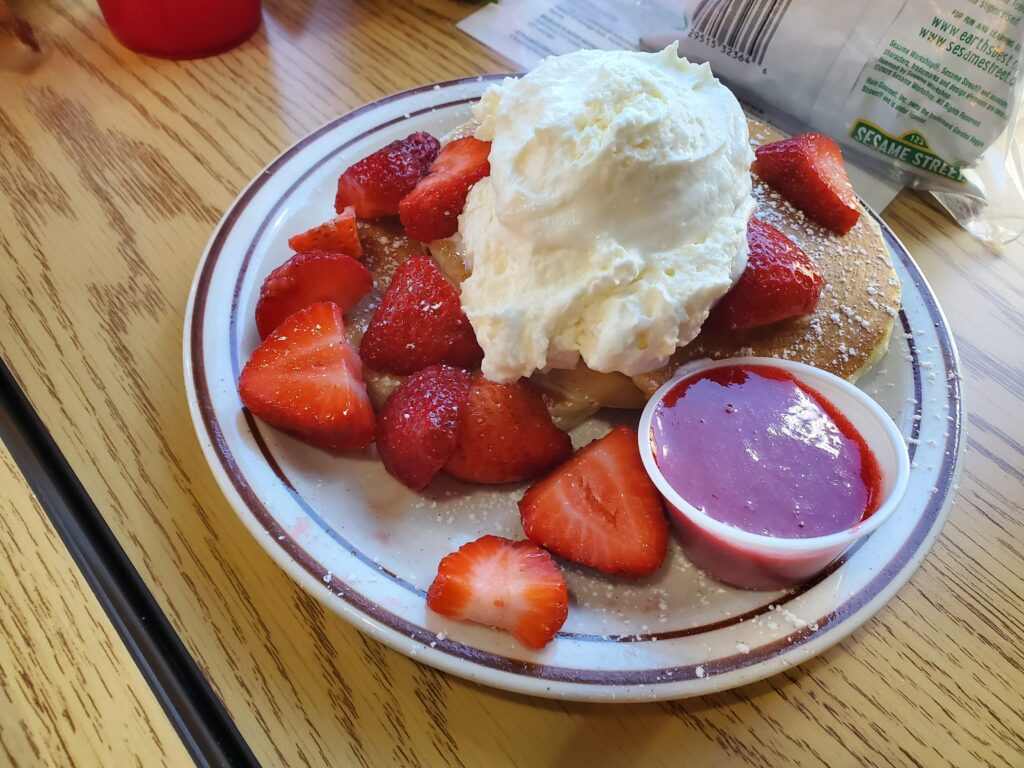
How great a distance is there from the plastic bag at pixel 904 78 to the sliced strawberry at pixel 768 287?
735 millimetres

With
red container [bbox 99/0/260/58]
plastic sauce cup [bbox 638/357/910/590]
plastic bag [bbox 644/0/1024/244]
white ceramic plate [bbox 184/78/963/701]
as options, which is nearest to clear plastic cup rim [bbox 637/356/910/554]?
plastic sauce cup [bbox 638/357/910/590]

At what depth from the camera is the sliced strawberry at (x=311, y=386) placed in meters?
1.10

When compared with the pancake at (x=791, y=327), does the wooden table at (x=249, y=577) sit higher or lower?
lower

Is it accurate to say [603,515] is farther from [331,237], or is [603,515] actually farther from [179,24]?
[179,24]

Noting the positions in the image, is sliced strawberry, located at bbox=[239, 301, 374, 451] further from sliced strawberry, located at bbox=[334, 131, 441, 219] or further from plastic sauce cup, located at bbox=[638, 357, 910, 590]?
plastic sauce cup, located at bbox=[638, 357, 910, 590]

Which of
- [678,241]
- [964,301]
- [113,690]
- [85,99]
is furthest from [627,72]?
[85,99]

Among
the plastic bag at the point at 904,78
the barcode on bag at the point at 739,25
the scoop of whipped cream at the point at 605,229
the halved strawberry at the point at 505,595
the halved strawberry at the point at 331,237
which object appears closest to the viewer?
the halved strawberry at the point at 505,595

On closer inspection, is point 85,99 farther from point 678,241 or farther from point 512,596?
point 512,596

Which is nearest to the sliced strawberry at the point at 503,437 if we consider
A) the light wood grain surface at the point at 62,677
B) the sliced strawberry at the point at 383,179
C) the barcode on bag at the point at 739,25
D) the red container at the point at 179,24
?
the sliced strawberry at the point at 383,179

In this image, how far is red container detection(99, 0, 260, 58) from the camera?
1774mm

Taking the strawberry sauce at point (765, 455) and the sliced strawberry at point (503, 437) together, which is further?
the sliced strawberry at point (503, 437)

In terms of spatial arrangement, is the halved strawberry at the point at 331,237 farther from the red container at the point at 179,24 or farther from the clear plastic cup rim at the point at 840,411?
the red container at the point at 179,24

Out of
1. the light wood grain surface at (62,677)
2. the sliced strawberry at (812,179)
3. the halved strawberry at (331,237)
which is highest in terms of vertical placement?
the sliced strawberry at (812,179)

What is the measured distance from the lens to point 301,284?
48.3 inches
